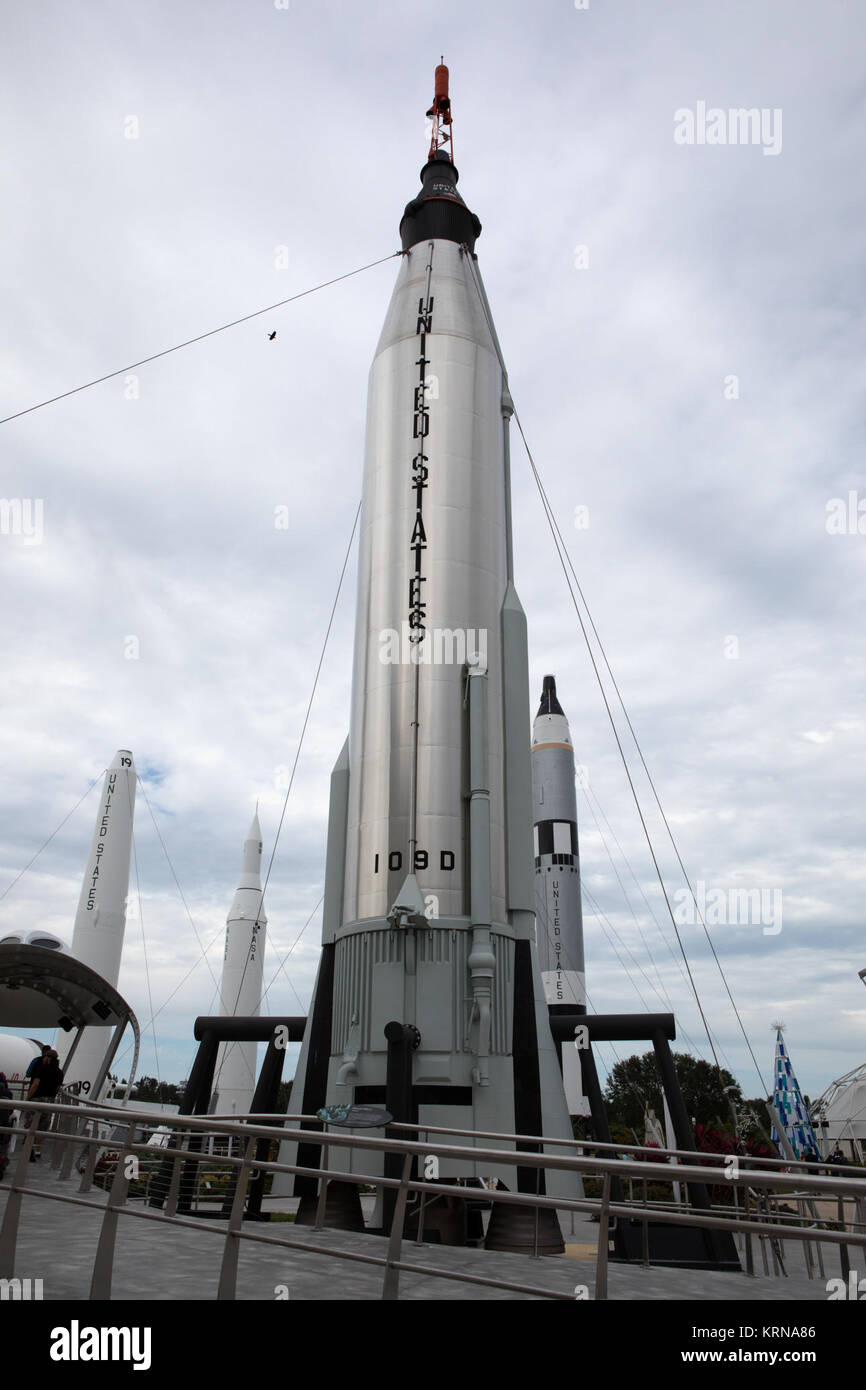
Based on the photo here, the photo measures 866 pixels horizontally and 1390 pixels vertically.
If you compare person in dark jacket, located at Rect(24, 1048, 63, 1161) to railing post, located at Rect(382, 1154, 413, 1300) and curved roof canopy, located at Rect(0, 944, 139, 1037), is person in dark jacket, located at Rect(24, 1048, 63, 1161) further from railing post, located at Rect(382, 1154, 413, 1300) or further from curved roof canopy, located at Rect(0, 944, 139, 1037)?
railing post, located at Rect(382, 1154, 413, 1300)

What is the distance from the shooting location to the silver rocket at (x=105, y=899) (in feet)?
97.0

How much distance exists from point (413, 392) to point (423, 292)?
6.99ft

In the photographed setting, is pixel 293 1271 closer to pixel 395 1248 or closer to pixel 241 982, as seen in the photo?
pixel 395 1248

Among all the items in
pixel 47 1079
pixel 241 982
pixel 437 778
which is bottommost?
pixel 47 1079

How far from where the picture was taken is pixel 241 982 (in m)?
35.0

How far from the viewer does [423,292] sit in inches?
639

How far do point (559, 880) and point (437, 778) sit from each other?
A: 16218 millimetres

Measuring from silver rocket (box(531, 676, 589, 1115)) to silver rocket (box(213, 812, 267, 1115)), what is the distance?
12.2 meters

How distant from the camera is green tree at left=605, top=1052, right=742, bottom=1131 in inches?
2267

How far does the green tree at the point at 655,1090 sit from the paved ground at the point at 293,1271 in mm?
52151

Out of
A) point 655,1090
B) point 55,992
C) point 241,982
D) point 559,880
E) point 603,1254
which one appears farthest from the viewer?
point 655,1090

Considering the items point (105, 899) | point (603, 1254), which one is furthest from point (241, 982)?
point (603, 1254)
